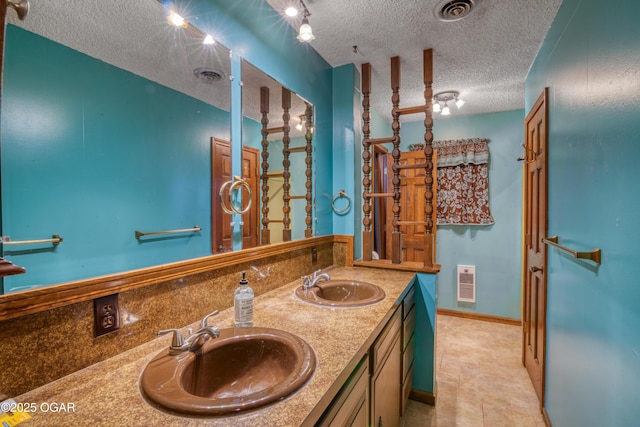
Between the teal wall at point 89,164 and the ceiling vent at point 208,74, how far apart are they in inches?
4.7

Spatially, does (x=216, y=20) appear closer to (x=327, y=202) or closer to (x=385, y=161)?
(x=327, y=202)

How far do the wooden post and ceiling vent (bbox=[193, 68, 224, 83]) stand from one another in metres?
0.31

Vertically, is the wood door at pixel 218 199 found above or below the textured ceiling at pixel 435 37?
below

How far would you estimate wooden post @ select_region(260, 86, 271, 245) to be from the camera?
1.60 m

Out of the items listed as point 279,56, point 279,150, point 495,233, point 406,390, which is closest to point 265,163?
point 279,150

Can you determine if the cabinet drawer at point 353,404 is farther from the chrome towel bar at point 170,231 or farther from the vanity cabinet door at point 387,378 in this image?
the chrome towel bar at point 170,231

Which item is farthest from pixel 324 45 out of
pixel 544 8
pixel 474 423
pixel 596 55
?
pixel 474 423

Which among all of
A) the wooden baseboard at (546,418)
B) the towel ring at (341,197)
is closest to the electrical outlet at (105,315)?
the towel ring at (341,197)

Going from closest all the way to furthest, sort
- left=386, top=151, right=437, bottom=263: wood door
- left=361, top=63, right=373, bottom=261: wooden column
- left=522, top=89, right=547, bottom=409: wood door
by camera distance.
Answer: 1. left=522, top=89, right=547, bottom=409: wood door
2. left=361, top=63, right=373, bottom=261: wooden column
3. left=386, top=151, right=437, bottom=263: wood door

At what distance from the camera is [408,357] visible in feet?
6.16

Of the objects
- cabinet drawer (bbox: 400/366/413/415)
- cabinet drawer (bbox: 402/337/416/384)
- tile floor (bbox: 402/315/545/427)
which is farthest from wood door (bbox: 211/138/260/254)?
tile floor (bbox: 402/315/545/427)

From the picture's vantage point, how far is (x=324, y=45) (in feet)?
6.57

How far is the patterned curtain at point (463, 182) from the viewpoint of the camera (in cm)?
340

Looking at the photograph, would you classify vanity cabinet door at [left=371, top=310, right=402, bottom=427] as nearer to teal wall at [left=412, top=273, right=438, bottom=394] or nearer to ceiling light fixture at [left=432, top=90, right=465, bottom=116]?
teal wall at [left=412, top=273, right=438, bottom=394]
